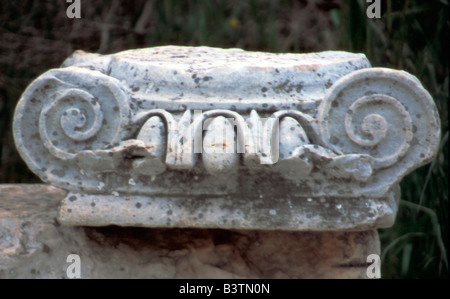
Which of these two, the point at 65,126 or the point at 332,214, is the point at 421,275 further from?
the point at 65,126

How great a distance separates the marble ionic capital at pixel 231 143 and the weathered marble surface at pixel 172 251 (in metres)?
0.13

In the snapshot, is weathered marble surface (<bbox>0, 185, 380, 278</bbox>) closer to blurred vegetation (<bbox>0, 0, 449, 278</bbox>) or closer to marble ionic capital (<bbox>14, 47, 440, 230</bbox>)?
marble ionic capital (<bbox>14, 47, 440, 230</bbox>)

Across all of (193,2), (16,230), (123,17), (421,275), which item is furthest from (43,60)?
(421,275)

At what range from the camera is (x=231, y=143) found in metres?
1.50

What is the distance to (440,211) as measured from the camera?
2.54m

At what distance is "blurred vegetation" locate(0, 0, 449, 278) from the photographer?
2543 mm

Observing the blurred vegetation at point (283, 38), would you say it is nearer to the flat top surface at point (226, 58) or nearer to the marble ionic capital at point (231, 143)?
the flat top surface at point (226, 58)

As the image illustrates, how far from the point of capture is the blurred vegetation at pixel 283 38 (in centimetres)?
254

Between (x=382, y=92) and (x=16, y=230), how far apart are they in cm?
81

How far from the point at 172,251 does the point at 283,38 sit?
1475 mm

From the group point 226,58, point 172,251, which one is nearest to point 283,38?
point 226,58

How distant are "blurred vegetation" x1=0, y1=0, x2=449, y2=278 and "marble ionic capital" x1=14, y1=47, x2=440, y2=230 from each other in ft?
3.26

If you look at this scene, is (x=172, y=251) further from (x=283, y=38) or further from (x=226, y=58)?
(x=283, y=38)

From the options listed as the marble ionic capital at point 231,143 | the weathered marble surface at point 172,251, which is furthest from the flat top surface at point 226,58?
the weathered marble surface at point 172,251
